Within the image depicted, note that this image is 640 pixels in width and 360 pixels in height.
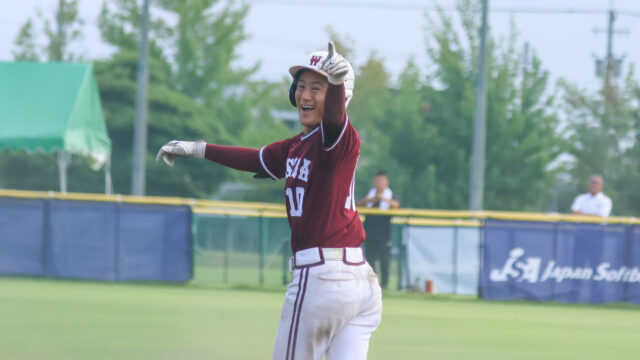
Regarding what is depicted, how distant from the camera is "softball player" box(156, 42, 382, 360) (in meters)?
4.14

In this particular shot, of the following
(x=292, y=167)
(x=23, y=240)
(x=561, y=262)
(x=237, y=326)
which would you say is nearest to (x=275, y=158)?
(x=292, y=167)

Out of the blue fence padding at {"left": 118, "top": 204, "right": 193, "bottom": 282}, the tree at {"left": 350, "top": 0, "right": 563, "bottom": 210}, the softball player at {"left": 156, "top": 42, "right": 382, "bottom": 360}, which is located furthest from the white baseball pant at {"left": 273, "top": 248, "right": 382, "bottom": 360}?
the tree at {"left": 350, "top": 0, "right": 563, "bottom": 210}

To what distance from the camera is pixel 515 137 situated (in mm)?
30875

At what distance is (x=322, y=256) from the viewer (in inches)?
164

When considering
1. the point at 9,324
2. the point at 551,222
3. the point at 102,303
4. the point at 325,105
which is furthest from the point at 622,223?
the point at 325,105

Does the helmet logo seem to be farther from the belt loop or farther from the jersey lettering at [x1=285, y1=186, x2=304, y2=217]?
the belt loop

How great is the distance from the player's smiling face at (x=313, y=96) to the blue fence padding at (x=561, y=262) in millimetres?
10031

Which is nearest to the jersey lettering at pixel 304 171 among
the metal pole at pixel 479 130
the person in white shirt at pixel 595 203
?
the person in white shirt at pixel 595 203

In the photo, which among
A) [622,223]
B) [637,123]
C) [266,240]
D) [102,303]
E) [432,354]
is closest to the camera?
[432,354]

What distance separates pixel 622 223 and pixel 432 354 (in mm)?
6716

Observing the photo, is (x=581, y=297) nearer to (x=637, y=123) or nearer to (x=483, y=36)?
(x=483, y=36)

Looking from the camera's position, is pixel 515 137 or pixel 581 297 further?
pixel 515 137

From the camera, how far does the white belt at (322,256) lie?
164 inches

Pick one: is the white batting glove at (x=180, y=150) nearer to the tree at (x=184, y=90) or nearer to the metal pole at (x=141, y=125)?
the metal pole at (x=141, y=125)
